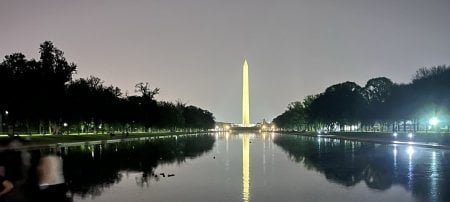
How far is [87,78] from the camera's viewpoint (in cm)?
11819

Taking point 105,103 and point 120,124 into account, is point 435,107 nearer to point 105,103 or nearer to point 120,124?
point 105,103

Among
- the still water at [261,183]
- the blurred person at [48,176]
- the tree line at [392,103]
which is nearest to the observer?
the blurred person at [48,176]

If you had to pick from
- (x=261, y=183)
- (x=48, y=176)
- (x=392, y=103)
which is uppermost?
(x=392, y=103)

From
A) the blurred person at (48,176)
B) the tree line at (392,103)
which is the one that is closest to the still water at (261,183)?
the blurred person at (48,176)

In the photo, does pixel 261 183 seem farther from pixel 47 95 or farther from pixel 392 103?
pixel 392 103

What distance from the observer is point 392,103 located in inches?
3922

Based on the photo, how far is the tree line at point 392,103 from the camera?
255 ft

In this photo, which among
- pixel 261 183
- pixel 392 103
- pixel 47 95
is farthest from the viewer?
pixel 392 103

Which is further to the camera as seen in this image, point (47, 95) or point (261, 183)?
point (47, 95)

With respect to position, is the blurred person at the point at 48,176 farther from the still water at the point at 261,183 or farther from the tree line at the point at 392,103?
the tree line at the point at 392,103

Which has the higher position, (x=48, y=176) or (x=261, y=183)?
(x=48, y=176)

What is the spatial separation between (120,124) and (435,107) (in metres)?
77.7

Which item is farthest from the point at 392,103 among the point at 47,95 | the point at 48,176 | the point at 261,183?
the point at 48,176

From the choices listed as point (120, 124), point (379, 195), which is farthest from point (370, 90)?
point (379, 195)
